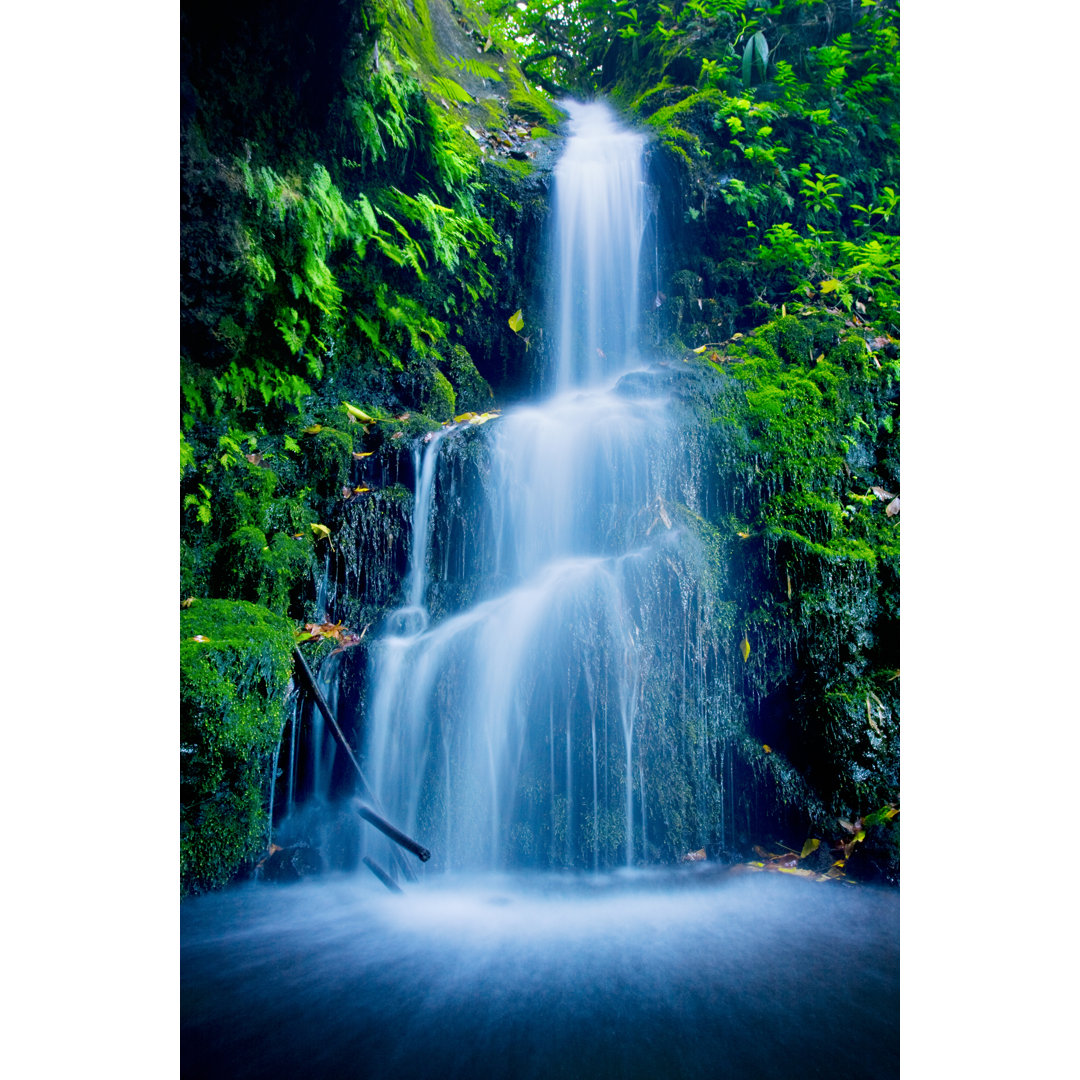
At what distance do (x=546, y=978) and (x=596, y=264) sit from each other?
4.41 meters

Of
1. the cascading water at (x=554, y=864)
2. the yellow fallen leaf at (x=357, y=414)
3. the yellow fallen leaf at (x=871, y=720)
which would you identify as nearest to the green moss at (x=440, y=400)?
the yellow fallen leaf at (x=357, y=414)

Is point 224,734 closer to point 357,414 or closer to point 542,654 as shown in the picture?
point 542,654

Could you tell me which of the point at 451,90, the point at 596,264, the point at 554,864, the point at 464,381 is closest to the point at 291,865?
the point at 554,864

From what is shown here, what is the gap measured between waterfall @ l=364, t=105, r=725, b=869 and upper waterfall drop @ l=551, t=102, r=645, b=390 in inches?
35.0

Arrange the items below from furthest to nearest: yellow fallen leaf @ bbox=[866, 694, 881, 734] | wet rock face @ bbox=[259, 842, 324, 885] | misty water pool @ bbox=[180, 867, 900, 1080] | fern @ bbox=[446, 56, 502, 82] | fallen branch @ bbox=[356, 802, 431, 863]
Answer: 1. fern @ bbox=[446, 56, 502, 82]
2. yellow fallen leaf @ bbox=[866, 694, 881, 734]
3. wet rock face @ bbox=[259, 842, 324, 885]
4. fallen branch @ bbox=[356, 802, 431, 863]
5. misty water pool @ bbox=[180, 867, 900, 1080]

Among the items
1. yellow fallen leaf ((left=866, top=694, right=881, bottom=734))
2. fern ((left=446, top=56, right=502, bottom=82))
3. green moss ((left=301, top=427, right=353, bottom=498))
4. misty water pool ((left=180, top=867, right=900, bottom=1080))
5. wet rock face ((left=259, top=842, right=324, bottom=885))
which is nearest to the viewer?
misty water pool ((left=180, top=867, right=900, bottom=1080))

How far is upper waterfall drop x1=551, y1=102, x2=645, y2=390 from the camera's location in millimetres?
4809

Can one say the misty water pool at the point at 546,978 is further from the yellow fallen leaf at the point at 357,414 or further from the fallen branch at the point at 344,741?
the yellow fallen leaf at the point at 357,414

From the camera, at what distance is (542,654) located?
308 cm

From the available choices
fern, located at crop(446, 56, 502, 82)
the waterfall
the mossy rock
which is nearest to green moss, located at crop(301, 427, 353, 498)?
the waterfall

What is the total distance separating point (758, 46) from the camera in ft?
15.7

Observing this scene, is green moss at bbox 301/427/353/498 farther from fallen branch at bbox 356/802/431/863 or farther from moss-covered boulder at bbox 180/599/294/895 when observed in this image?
fallen branch at bbox 356/802/431/863
